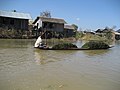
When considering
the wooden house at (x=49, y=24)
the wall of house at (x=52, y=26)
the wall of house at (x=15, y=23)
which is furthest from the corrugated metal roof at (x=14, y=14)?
the wall of house at (x=52, y=26)

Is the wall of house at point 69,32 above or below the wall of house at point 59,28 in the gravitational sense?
below

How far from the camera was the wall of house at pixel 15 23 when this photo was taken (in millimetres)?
31719

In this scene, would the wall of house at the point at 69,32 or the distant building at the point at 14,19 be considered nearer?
the distant building at the point at 14,19

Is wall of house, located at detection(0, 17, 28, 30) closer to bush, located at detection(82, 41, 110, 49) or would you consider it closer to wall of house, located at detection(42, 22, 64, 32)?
wall of house, located at detection(42, 22, 64, 32)

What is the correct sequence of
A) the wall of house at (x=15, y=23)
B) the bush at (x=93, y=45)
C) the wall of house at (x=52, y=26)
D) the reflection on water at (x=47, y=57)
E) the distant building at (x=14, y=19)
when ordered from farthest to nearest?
the wall of house at (x=52, y=26) < the wall of house at (x=15, y=23) < the distant building at (x=14, y=19) < the bush at (x=93, y=45) < the reflection on water at (x=47, y=57)

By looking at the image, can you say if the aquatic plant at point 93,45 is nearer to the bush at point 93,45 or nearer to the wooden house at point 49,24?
the bush at point 93,45

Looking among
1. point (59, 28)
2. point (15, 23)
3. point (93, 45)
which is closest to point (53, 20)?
point (59, 28)

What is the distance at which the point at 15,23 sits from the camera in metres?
32.6

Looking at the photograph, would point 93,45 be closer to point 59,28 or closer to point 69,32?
point 59,28

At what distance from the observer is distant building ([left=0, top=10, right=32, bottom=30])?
103ft

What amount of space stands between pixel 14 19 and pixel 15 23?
2.12ft

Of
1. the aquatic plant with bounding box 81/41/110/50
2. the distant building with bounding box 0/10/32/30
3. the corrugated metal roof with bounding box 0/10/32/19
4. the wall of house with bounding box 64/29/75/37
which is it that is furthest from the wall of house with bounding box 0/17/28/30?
the aquatic plant with bounding box 81/41/110/50

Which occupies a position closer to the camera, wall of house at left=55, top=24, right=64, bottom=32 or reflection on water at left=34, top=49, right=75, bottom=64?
reflection on water at left=34, top=49, right=75, bottom=64

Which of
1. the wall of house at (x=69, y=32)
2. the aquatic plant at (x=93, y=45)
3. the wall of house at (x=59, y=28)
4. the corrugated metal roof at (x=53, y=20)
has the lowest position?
the aquatic plant at (x=93, y=45)
